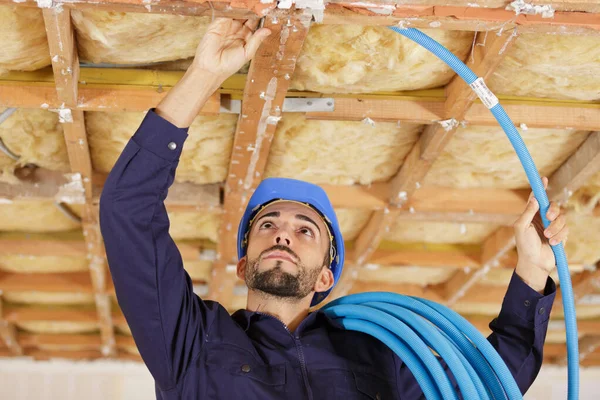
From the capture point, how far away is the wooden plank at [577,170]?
Result: 10.1 ft

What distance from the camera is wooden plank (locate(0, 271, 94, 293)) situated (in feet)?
15.1

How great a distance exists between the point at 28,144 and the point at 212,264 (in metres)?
1.61

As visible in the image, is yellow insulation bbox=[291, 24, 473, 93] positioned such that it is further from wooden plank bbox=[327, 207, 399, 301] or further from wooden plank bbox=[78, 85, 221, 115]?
wooden plank bbox=[327, 207, 399, 301]

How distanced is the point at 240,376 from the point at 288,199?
640 millimetres

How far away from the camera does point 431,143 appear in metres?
2.96

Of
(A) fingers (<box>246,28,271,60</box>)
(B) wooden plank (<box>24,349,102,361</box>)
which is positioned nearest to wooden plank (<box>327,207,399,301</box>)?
(A) fingers (<box>246,28,271,60</box>)

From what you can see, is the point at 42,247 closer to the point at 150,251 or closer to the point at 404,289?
the point at 404,289

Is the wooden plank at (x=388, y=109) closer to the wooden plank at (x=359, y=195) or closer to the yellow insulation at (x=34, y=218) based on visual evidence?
the wooden plank at (x=359, y=195)

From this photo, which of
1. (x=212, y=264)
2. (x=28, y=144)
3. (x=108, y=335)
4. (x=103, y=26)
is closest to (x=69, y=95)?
(x=103, y=26)

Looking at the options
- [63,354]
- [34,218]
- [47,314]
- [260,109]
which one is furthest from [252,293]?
[63,354]

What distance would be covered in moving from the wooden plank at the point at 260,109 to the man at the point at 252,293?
0.19 meters

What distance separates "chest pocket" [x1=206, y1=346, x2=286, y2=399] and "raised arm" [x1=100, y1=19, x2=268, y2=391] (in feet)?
0.19

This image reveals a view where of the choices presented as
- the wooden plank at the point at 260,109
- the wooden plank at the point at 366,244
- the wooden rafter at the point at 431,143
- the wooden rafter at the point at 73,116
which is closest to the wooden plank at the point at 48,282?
the wooden rafter at the point at 73,116

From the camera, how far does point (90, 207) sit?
351 cm
